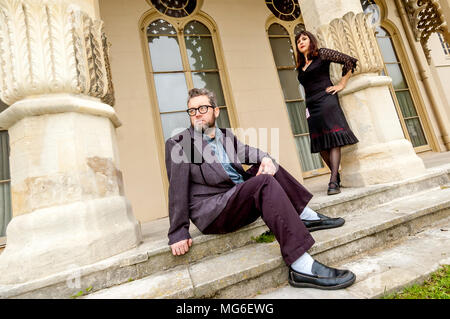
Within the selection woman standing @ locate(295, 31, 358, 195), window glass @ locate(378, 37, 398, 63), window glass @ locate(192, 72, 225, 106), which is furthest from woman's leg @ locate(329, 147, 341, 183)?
window glass @ locate(378, 37, 398, 63)

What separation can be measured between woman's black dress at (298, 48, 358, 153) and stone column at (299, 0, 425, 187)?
0.23 meters

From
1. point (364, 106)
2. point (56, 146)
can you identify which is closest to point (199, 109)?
point (56, 146)

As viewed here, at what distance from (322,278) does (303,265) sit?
113 millimetres

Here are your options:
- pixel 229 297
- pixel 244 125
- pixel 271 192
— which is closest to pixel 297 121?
pixel 244 125

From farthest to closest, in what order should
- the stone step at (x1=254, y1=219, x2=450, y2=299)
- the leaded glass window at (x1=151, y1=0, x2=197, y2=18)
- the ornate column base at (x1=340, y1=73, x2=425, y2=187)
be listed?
the leaded glass window at (x1=151, y1=0, x2=197, y2=18)
the ornate column base at (x1=340, y1=73, x2=425, y2=187)
the stone step at (x1=254, y1=219, x2=450, y2=299)

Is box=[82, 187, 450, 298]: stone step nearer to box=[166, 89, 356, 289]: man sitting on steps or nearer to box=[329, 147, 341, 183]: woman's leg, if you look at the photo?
box=[166, 89, 356, 289]: man sitting on steps

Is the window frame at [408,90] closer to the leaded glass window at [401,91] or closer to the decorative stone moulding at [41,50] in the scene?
the leaded glass window at [401,91]

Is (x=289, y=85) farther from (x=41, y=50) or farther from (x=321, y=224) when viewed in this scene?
(x=41, y=50)

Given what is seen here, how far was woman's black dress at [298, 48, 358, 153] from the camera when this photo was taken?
260 cm

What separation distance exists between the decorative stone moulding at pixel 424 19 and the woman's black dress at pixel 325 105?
558 centimetres

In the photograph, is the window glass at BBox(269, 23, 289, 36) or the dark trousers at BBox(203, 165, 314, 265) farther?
Result: the window glass at BBox(269, 23, 289, 36)

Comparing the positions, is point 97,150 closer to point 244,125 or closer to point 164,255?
point 164,255

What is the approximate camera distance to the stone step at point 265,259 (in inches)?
51.8

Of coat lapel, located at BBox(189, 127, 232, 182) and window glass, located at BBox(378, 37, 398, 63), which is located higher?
window glass, located at BBox(378, 37, 398, 63)
